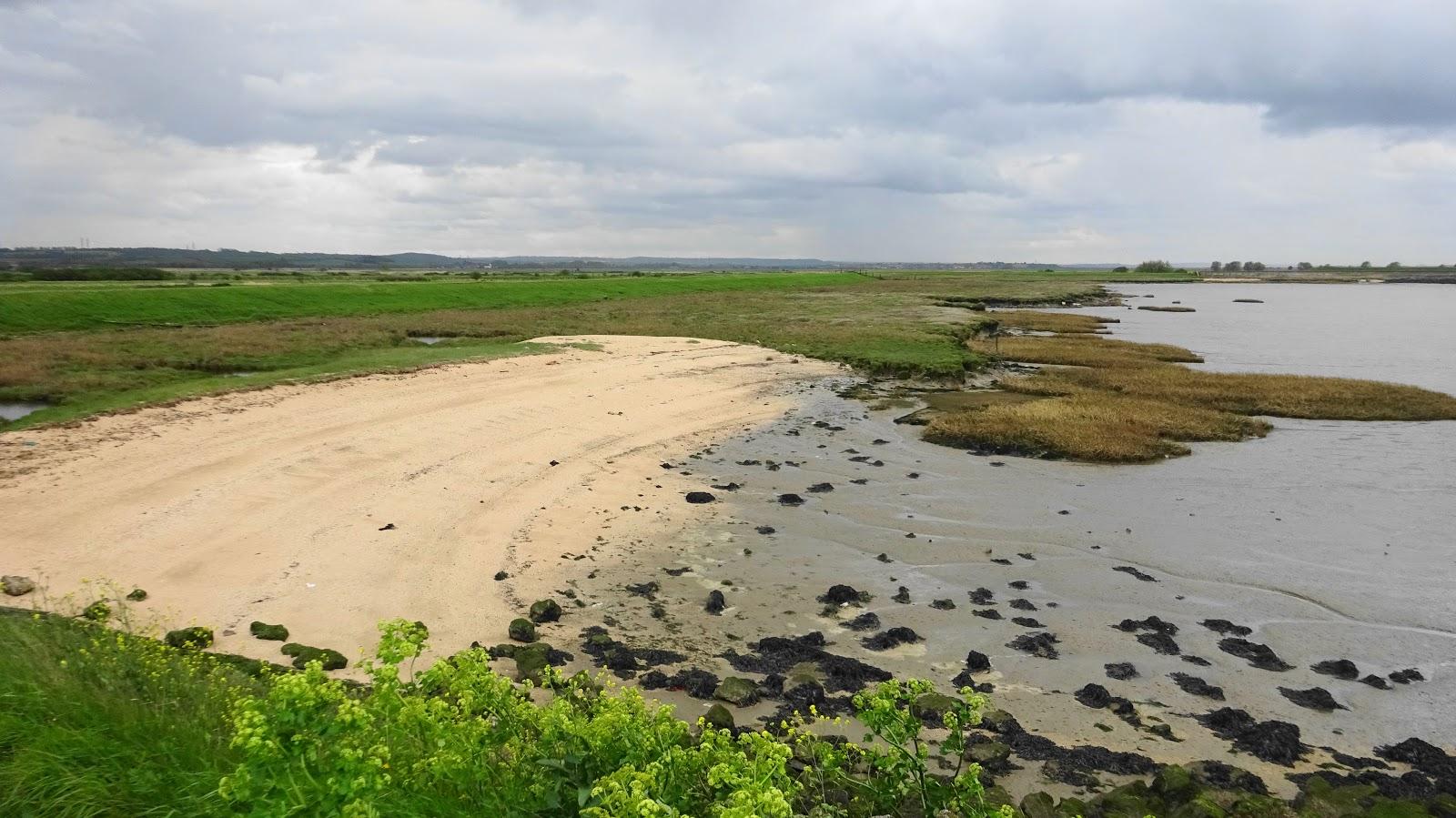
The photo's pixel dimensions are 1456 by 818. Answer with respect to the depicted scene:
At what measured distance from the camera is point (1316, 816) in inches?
256

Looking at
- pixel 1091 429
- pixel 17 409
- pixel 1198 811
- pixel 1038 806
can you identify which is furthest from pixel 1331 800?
pixel 17 409

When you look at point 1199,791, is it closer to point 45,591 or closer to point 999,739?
point 999,739

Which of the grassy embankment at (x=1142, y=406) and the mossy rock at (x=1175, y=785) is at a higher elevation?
the grassy embankment at (x=1142, y=406)

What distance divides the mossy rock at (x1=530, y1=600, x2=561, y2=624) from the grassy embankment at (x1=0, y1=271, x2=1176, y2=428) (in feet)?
42.8

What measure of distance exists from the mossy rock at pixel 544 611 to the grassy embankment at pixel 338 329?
13058 millimetres

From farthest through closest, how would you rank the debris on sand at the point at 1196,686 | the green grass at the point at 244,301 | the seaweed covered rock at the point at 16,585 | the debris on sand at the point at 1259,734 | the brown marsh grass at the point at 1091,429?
the green grass at the point at 244,301, the brown marsh grass at the point at 1091,429, the seaweed covered rock at the point at 16,585, the debris on sand at the point at 1196,686, the debris on sand at the point at 1259,734

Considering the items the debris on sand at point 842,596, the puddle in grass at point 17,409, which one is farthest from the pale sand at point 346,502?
the puddle in grass at point 17,409

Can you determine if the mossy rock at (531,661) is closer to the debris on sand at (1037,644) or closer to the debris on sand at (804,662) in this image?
the debris on sand at (804,662)

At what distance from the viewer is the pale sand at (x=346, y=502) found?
397 inches

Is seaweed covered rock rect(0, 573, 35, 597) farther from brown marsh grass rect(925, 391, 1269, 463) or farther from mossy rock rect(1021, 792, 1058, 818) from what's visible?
brown marsh grass rect(925, 391, 1269, 463)

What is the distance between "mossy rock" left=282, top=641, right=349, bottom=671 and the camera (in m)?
8.26

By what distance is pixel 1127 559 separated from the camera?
13.5 m

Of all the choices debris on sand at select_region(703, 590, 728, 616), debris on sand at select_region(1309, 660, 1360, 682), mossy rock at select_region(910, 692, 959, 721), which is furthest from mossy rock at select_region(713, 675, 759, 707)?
debris on sand at select_region(1309, 660, 1360, 682)

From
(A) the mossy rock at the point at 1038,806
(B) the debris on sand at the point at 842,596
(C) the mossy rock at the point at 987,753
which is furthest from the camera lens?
(B) the debris on sand at the point at 842,596
